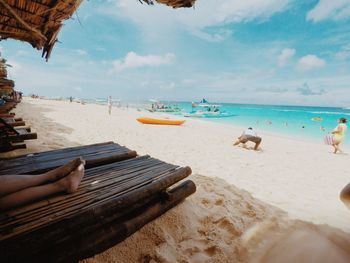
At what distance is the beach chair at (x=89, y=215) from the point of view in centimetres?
140

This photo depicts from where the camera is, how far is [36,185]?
1.96 metres

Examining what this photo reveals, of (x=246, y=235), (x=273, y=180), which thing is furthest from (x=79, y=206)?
(x=273, y=180)

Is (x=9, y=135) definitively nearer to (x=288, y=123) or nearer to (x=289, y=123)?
(x=288, y=123)

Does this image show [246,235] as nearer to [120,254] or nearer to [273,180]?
[120,254]

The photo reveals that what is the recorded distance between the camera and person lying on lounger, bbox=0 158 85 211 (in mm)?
1715

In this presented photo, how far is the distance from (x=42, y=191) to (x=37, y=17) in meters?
3.15

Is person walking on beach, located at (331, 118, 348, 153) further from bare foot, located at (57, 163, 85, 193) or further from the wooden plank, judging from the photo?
bare foot, located at (57, 163, 85, 193)

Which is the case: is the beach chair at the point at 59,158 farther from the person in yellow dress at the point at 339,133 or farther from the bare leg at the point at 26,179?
the person in yellow dress at the point at 339,133

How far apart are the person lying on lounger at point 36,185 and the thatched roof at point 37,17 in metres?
2.29

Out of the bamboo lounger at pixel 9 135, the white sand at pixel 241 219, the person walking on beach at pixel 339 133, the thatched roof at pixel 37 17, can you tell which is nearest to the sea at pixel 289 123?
the person walking on beach at pixel 339 133

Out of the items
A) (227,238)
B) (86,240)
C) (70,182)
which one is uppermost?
(70,182)

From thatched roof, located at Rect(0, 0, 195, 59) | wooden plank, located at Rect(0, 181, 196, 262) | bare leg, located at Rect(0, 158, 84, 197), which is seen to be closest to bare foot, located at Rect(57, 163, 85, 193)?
bare leg, located at Rect(0, 158, 84, 197)

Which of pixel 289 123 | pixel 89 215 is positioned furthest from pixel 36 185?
pixel 289 123

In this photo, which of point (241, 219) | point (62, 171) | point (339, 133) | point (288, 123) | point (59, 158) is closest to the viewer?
point (62, 171)
